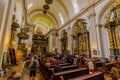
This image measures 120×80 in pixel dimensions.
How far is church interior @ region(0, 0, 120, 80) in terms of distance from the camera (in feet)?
14.4

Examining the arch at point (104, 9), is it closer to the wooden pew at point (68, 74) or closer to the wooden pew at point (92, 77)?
the wooden pew at point (68, 74)

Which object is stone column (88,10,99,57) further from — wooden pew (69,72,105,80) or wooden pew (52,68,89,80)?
wooden pew (69,72,105,80)

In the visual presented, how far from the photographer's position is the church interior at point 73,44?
4391mm

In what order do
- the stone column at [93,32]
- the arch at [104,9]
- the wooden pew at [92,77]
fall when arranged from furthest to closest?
the stone column at [93,32] → the arch at [104,9] → the wooden pew at [92,77]

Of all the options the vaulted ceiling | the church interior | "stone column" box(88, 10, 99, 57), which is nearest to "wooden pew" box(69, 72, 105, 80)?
the church interior

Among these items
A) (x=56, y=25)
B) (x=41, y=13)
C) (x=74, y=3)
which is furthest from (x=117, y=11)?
(x=41, y=13)

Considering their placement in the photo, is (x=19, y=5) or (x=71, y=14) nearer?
(x=19, y=5)

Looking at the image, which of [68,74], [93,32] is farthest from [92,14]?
[68,74]

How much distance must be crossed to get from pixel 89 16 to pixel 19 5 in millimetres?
7707

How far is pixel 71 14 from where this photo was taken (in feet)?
52.1

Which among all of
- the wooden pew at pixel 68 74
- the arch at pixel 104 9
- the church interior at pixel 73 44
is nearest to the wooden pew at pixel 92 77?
the church interior at pixel 73 44

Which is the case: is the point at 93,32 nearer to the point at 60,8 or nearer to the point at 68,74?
the point at 68,74

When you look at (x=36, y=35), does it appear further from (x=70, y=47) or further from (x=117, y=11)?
(x=117, y=11)

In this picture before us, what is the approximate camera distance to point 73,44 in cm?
1464
